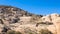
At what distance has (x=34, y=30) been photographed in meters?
32.3

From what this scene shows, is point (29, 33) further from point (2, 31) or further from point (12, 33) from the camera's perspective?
point (2, 31)

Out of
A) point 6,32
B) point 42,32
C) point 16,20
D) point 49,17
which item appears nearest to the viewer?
point 42,32

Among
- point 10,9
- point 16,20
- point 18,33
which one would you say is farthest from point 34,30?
point 10,9

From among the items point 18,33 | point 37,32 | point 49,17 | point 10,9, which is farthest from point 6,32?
point 10,9

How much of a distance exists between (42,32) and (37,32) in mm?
1364

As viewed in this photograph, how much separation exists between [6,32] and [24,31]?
11.0ft

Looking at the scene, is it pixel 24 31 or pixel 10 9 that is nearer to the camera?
pixel 24 31

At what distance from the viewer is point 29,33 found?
1180 inches

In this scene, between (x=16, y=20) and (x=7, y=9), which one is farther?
(x=7, y=9)

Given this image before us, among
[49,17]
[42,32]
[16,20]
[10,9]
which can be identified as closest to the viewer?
[42,32]

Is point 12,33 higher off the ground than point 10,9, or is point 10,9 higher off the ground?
point 10,9

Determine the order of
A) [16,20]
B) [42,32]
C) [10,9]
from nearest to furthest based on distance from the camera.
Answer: [42,32]
[16,20]
[10,9]

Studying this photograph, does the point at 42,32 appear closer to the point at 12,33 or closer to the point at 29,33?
the point at 29,33

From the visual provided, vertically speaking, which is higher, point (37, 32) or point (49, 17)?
point (49, 17)
